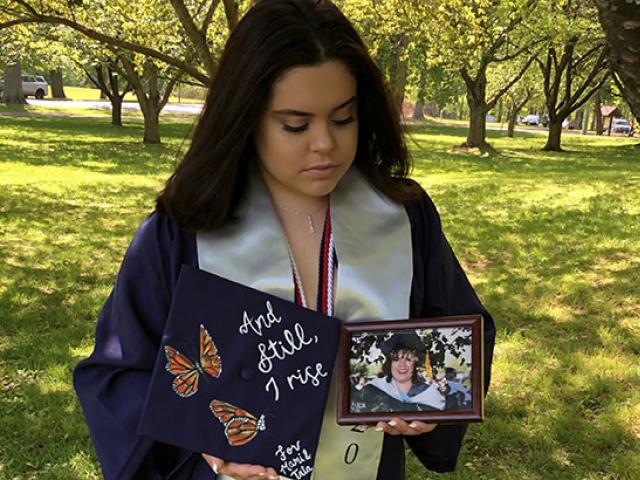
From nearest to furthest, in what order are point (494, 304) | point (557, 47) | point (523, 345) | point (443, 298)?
point (443, 298)
point (523, 345)
point (494, 304)
point (557, 47)

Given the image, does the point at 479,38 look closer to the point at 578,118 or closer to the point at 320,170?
the point at 320,170

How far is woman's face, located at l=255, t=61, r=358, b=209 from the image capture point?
1362 millimetres

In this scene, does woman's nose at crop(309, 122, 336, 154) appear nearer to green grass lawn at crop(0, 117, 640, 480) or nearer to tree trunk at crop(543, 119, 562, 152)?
green grass lawn at crop(0, 117, 640, 480)

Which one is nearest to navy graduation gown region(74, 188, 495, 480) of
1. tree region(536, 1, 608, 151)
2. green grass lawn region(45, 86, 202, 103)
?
tree region(536, 1, 608, 151)

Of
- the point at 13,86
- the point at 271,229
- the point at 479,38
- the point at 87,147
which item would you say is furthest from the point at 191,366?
the point at 13,86

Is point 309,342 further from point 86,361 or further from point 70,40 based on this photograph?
point 70,40

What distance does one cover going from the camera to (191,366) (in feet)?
4.38

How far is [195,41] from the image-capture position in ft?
17.9

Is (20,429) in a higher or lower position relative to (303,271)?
lower

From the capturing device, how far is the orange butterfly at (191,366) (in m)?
1.33

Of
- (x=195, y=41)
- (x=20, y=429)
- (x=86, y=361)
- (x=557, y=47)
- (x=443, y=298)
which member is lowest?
(x=20, y=429)

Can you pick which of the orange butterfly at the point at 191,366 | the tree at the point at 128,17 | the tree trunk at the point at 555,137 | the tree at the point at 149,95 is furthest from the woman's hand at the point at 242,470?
the tree trunk at the point at 555,137

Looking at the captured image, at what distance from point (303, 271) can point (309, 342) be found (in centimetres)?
19

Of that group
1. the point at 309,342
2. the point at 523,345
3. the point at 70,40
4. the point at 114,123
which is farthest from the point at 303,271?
the point at 114,123
